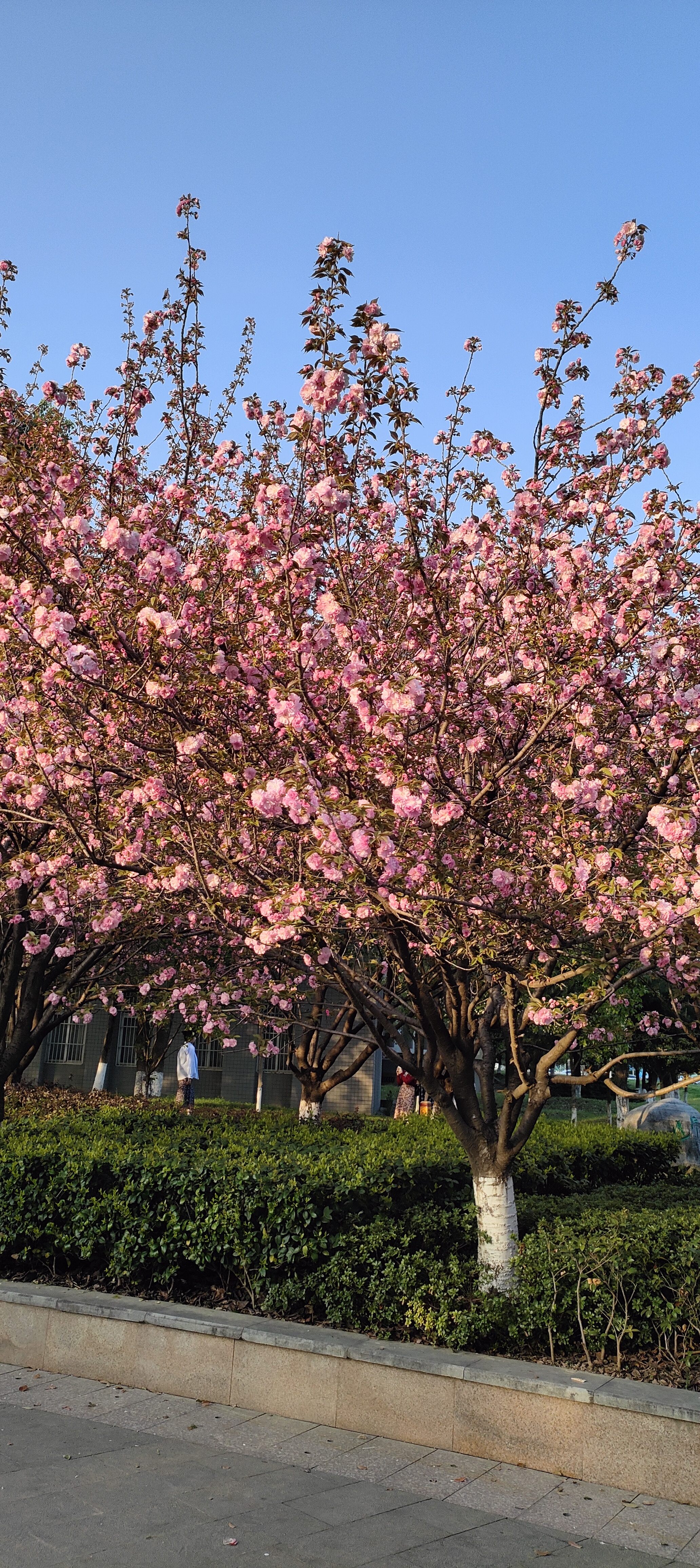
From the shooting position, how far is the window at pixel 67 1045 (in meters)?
27.6

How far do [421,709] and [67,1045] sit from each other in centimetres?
2384

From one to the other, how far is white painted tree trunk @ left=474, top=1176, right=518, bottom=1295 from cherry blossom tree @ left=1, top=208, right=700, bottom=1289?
0.07 ft

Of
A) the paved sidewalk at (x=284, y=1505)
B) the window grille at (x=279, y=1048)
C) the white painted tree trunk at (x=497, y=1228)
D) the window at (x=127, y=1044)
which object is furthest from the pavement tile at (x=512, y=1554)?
the window at (x=127, y=1044)

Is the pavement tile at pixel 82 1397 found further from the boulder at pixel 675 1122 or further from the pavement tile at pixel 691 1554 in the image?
the boulder at pixel 675 1122

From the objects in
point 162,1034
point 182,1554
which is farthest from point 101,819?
point 162,1034

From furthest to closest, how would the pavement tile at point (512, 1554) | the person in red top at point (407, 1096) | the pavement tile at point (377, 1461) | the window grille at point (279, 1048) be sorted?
the person in red top at point (407, 1096) < the window grille at point (279, 1048) < the pavement tile at point (377, 1461) < the pavement tile at point (512, 1554)

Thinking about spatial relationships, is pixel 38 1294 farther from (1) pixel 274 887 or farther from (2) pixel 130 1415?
(1) pixel 274 887

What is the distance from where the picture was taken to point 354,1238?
6543 millimetres

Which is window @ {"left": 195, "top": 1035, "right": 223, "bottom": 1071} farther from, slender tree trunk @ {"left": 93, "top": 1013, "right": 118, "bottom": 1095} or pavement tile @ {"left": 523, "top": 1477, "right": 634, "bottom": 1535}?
pavement tile @ {"left": 523, "top": 1477, "right": 634, "bottom": 1535}

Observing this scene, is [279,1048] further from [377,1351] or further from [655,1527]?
[655,1527]

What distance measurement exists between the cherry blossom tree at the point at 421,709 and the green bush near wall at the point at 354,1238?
410 millimetres

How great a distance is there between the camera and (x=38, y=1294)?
701cm

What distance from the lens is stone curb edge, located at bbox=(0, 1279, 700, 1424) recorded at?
5098 mm

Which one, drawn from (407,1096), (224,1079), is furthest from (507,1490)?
(224,1079)
